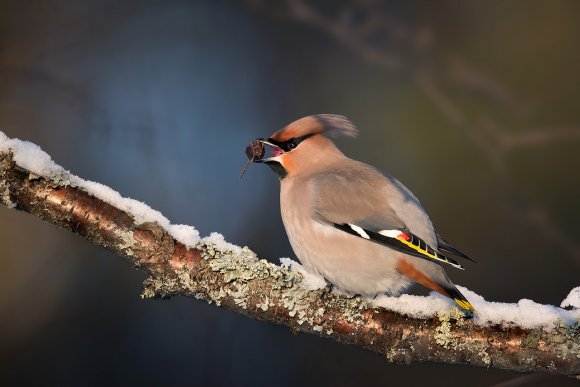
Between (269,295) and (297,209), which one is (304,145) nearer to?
(297,209)

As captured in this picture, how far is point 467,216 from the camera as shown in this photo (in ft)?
19.0

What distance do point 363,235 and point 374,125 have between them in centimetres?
333

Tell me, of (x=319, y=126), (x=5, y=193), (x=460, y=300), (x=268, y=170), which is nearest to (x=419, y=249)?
(x=460, y=300)

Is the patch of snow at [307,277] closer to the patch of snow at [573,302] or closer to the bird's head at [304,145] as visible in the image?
the bird's head at [304,145]

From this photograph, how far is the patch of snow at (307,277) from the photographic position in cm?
292

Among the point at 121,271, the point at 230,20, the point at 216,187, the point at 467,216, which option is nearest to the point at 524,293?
the point at 467,216

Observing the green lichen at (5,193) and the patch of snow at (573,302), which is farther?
the patch of snow at (573,302)

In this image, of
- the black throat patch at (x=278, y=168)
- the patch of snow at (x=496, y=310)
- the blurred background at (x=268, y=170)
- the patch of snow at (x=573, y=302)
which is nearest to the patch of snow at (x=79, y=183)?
the patch of snow at (x=496, y=310)

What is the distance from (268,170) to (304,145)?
2.70 m

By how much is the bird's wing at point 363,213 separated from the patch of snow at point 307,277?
0.26 meters

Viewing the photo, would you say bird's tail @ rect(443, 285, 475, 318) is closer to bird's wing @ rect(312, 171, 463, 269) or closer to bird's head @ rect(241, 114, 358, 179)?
bird's wing @ rect(312, 171, 463, 269)

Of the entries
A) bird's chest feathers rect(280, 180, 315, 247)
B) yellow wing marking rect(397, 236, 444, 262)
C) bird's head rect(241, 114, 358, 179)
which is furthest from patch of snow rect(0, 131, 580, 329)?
bird's head rect(241, 114, 358, 179)

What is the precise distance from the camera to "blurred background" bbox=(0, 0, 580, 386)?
5.43m

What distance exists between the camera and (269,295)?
110 inches
